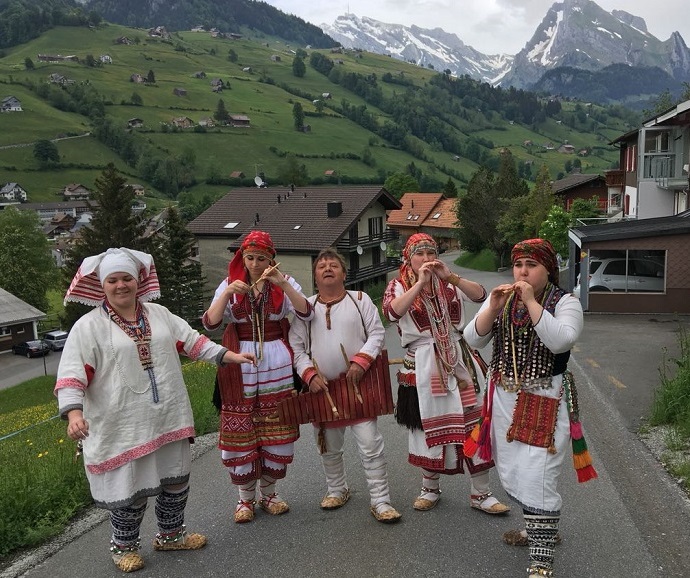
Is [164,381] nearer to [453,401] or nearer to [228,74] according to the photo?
[453,401]

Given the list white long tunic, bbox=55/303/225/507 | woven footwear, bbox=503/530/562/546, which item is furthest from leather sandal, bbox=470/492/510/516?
white long tunic, bbox=55/303/225/507

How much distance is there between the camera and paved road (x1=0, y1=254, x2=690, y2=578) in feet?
12.8

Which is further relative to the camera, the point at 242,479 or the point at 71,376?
the point at 242,479

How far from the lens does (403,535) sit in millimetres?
4312

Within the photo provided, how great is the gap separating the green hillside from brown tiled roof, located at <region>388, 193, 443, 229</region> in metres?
39.2

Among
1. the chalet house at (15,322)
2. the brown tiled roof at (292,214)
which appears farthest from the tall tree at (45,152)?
the brown tiled roof at (292,214)

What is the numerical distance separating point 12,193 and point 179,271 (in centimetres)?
7738

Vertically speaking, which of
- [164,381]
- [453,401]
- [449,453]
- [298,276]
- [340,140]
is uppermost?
[340,140]

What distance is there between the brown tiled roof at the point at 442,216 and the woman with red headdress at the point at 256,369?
212 ft

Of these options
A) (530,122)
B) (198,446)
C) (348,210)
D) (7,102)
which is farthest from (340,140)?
(198,446)

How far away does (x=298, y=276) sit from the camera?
3684 centimetres

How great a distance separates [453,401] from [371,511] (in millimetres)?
1027

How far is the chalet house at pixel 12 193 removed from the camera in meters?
101

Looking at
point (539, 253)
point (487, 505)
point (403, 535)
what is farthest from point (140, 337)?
point (487, 505)
